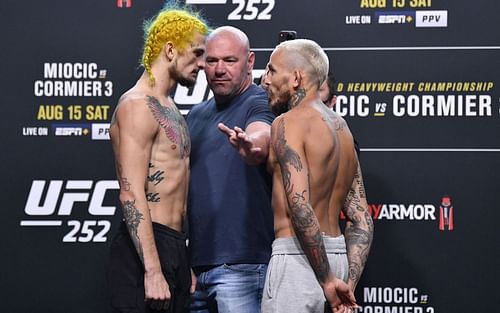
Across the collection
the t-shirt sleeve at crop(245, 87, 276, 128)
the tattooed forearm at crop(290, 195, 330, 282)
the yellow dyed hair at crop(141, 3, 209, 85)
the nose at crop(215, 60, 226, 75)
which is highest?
the yellow dyed hair at crop(141, 3, 209, 85)

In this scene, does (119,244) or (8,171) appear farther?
(8,171)

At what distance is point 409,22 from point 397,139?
547mm

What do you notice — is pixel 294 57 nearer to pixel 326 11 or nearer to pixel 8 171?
pixel 326 11

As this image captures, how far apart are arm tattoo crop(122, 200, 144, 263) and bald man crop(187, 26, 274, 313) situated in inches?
16.3

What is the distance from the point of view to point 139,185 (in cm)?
289

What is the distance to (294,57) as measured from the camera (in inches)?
117

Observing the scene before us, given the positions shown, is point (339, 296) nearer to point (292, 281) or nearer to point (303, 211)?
point (292, 281)

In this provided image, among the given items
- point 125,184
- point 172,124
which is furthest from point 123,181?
point 172,124

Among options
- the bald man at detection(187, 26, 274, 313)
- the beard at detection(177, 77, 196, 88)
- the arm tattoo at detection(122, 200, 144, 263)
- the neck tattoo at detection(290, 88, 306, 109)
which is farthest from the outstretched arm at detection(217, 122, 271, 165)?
the arm tattoo at detection(122, 200, 144, 263)

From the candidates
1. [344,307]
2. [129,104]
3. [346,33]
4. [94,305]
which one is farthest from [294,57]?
[94,305]

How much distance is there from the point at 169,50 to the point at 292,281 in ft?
2.91

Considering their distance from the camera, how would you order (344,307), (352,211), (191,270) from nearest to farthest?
(344,307)
(352,211)
(191,270)

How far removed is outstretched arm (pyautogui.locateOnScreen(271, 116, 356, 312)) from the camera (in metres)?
2.78

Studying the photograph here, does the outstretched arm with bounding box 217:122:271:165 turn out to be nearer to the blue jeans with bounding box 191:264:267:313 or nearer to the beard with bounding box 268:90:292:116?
the beard with bounding box 268:90:292:116
